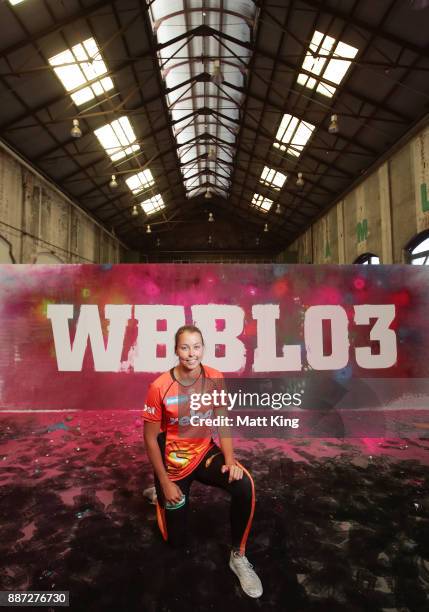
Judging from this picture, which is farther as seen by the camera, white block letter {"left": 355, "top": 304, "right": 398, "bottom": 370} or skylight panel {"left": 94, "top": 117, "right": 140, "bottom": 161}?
skylight panel {"left": 94, "top": 117, "right": 140, "bottom": 161}

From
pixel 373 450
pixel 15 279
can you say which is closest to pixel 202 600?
pixel 373 450

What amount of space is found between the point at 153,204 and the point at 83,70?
400 inches

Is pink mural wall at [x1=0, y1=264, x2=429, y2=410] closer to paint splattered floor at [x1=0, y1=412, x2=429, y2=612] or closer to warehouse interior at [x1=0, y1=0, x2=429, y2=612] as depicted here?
warehouse interior at [x1=0, y1=0, x2=429, y2=612]

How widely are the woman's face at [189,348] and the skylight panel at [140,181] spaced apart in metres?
14.4

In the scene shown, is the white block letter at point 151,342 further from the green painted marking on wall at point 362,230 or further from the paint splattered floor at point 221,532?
the green painted marking on wall at point 362,230

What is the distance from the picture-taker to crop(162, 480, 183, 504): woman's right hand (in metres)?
1.79

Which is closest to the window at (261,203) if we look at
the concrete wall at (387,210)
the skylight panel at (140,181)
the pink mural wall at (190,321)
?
the concrete wall at (387,210)

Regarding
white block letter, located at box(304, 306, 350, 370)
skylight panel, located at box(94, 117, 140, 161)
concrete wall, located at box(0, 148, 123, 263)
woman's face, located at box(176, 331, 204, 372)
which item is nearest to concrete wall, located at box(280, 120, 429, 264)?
white block letter, located at box(304, 306, 350, 370)

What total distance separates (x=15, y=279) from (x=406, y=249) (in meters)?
9.84

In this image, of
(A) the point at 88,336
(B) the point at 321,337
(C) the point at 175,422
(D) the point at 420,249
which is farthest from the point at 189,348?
(D) the point at 420,249

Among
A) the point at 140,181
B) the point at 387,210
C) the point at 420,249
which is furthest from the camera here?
the point at 140,181

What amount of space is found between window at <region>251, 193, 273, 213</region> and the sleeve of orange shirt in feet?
57.0

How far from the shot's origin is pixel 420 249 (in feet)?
30.7

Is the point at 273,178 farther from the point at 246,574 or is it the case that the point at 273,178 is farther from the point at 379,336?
the point at 246,574
